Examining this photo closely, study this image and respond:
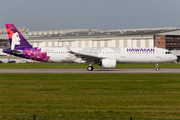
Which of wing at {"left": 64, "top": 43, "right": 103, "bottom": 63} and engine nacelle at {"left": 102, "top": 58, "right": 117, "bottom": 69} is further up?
wing at {"left": 64, "top": 43, "right": 103, "bottom": 63}

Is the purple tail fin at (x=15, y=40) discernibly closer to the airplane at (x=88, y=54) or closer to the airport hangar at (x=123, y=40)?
the airplane at (x=88, y=54)

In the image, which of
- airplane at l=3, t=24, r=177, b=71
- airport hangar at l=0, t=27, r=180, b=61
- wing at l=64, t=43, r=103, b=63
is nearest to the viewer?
wing at l=64, t=43, r=103, b=63

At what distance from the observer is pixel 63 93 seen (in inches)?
718

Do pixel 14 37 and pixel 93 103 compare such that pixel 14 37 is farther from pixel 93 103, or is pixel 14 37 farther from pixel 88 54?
pixel 93 103

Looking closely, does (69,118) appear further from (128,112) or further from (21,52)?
(21,52)

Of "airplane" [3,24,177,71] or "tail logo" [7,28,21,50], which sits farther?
"tail logo" [7,28,21,50]

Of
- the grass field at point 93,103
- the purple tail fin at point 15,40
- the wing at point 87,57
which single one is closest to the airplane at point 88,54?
the purple tail fin at point 15,40

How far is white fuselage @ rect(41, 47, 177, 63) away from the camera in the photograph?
1609 inches

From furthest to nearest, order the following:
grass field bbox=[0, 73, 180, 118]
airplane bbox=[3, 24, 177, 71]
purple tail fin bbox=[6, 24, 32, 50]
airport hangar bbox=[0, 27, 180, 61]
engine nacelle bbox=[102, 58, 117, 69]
A: airport hangar bbox=[0, 27, 180, 61] < purple tail fin bbox=[6, 24, 32, 50] < airplane bbox=[3, 24, 177, 71] < engine nacelle bbox=[102, 58, 117, 69] < grass field bbox=[0, 73, 180, 118]

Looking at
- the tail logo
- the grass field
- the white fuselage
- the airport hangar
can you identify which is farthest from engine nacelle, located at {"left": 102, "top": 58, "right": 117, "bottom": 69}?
the airport hangar

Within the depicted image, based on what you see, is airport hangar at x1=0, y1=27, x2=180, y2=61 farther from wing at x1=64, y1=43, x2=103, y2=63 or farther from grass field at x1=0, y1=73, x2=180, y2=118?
grass field at x1=0, y1=73, x2=180, y2=118

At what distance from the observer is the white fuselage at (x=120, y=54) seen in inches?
1609

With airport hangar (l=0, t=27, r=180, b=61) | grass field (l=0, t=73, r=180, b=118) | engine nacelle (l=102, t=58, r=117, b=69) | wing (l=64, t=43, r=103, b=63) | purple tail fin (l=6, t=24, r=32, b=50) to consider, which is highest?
airport hangar (l=0, t=27, r=180, b=61)

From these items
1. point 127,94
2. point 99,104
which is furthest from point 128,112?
point 127,94
